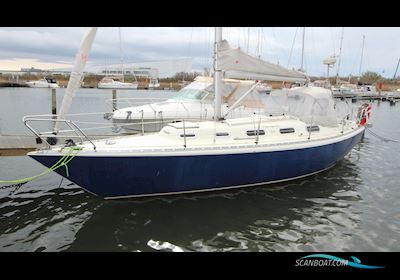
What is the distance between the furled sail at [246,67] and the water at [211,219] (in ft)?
11.1

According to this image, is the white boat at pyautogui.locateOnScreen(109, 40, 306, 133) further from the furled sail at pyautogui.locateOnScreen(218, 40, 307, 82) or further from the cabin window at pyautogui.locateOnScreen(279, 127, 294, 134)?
the cabin window at pyautogui.locateOnScreen(279, 127, 294, 134)

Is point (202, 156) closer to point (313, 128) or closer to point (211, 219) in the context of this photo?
point (211, 219)

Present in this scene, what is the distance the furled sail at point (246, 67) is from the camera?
891cm

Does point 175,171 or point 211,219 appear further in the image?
point 175,171

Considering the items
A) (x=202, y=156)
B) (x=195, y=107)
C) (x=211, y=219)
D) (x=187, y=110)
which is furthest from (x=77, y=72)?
(x=195, y=107)

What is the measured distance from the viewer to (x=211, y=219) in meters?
7.23

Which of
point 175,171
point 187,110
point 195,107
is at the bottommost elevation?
point 175,171

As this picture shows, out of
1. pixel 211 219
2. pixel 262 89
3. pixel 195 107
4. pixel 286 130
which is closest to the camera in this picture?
pixel 211 219

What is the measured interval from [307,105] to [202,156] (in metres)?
5.35

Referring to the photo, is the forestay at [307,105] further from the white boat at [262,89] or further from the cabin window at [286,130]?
the cabin window at [286,130]

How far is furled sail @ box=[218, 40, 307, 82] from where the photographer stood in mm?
8909

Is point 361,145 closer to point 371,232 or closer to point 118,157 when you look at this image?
point 371,232
